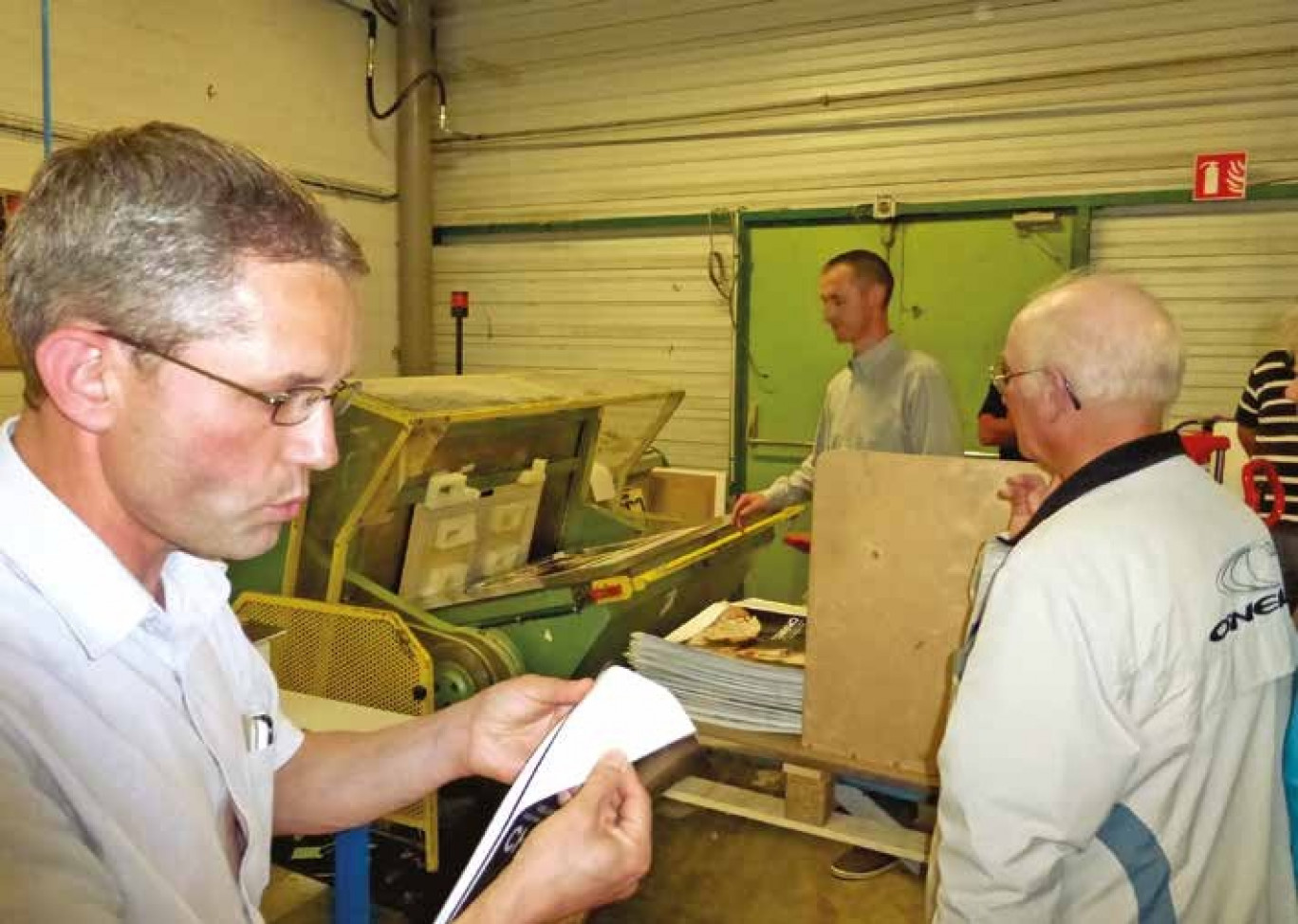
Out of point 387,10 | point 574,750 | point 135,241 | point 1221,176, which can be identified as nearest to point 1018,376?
point 574,750

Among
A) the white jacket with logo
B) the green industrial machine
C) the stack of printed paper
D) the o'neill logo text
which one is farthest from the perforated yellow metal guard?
the o'neill logo text

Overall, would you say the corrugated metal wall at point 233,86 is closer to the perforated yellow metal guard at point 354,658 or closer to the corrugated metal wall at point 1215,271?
the perforated yellow metal guard at point 354,658

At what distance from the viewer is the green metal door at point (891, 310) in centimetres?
516

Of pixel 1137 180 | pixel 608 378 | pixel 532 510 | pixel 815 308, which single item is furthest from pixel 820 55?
pixel 532 510

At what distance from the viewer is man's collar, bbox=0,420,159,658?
3.02 feet

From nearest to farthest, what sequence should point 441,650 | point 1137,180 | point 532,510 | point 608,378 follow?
point 441,650 < point 532,510 < point 608,378 < point 1137,180

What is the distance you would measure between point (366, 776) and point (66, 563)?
1.88 ft

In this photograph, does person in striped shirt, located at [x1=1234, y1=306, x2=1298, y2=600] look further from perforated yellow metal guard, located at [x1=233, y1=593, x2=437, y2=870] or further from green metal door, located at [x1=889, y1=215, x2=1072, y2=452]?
perforated yellow metal guard, located at [x1=233, y1=593, x2=437, y2=870]

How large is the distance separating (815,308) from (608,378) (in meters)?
2.22

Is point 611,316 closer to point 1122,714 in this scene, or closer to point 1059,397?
point 1059,397

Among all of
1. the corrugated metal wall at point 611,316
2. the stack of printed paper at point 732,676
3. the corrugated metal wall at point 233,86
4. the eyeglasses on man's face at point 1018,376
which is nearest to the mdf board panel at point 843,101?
the corrugated metal wall at point 611,316

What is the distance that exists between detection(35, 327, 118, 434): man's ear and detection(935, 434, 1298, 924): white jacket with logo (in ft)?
4.30

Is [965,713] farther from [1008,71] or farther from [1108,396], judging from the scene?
[1008,71]

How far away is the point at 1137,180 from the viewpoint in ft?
16.2
